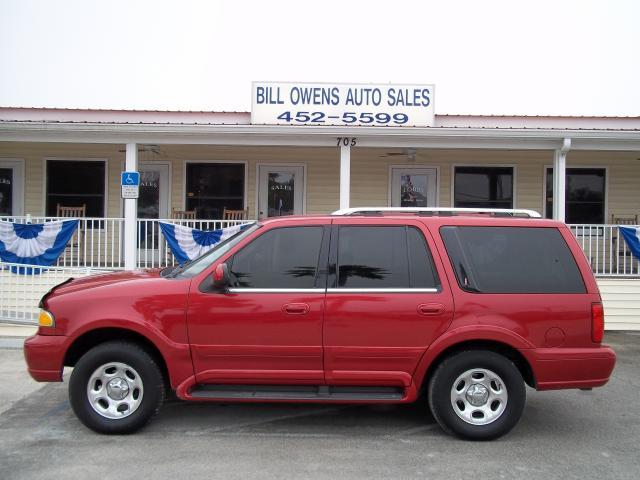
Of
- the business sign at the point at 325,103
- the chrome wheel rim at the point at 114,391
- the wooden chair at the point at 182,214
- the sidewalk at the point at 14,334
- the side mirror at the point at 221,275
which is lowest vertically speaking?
the sidewalk at the point at 14,334

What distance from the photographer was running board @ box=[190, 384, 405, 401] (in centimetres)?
461

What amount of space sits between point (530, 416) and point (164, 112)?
9264 millimetres

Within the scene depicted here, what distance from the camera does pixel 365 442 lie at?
15.5ft

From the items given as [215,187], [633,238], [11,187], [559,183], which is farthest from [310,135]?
[11,187]

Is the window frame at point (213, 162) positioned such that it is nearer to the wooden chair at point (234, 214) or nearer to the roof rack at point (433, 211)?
the wooden chair at point (234, 214)

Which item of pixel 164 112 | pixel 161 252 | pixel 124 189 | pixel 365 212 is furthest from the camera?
pixel 164 112

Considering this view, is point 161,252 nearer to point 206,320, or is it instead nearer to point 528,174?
point 206,320

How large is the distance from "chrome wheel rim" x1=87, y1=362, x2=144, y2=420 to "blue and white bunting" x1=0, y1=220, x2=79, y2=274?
6.20 meters

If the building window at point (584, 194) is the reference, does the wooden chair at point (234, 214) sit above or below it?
below

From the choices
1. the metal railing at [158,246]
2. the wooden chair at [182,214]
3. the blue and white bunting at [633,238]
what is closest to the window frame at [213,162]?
the wooden chair at [182,214]

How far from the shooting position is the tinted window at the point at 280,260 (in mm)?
4734

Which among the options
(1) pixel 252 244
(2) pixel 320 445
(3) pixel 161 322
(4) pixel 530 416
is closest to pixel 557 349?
(4) pixel 530 416

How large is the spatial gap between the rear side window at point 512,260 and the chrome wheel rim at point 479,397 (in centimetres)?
72

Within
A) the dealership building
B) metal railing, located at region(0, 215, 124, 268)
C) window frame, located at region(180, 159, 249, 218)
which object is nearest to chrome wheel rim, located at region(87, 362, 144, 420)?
metal railing, located at region(0, 215, 124, 268)
